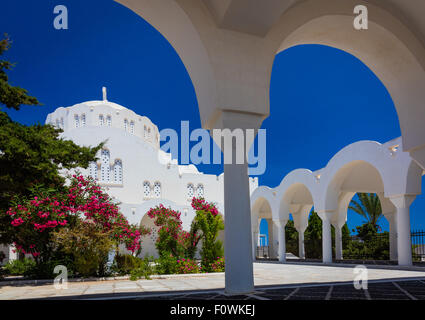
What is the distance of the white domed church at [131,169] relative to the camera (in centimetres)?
2525

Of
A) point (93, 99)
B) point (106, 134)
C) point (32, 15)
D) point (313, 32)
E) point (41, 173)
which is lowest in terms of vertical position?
point (41, 173)

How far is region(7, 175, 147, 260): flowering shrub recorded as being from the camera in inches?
370

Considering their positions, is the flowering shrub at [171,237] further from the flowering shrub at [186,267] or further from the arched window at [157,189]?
the arched window at [157,189]

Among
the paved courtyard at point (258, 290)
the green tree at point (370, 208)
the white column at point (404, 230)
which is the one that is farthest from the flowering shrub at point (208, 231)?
the green tree at point (370, 208)

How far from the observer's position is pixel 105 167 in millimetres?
25906

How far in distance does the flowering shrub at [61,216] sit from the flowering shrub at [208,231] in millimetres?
2262

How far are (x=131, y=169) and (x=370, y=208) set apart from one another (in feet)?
57.8

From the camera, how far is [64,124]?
2997 cm

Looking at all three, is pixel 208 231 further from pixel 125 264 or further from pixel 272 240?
pixel 272 240

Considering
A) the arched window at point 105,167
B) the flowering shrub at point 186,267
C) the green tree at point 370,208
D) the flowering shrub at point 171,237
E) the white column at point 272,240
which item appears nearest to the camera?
the flowering shrub at point 186,267

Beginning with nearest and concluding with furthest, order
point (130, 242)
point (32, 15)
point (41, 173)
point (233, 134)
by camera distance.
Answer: point (233, 134) < point (41, 173) < point (130, 242) < point (32, 15)
